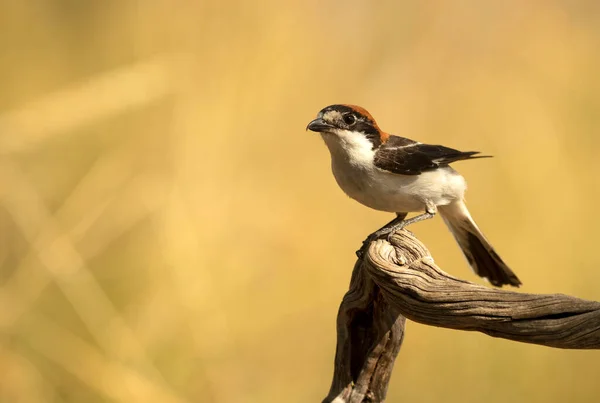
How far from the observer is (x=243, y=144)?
5.42 m

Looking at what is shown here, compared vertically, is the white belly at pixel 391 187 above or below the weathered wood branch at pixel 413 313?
above

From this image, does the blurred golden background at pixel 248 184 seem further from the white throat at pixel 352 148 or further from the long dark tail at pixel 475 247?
the white throat at pixel 352 148

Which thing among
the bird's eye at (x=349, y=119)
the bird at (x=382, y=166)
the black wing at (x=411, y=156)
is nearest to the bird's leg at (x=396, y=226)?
the bird at (x=382, y=166)

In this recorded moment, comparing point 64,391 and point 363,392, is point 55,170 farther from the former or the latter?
point 363,392

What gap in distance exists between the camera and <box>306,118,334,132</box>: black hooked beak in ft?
12.5

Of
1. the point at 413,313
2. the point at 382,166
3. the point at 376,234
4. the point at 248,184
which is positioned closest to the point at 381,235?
the point at 376,234

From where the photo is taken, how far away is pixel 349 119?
12.9 ft

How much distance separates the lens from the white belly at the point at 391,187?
386cm

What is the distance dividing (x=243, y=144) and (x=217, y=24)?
897 millimetres

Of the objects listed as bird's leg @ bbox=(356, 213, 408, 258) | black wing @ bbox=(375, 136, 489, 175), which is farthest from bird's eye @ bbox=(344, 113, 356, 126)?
bird's leg @ bbox=(356, 213, 408, 258)

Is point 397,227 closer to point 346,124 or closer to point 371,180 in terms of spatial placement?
point 371,180

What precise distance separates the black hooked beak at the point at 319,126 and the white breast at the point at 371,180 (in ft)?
0.24

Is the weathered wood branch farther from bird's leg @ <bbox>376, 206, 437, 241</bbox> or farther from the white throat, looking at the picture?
the white throat

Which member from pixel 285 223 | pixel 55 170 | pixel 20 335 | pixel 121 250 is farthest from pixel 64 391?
pixel 285 223
